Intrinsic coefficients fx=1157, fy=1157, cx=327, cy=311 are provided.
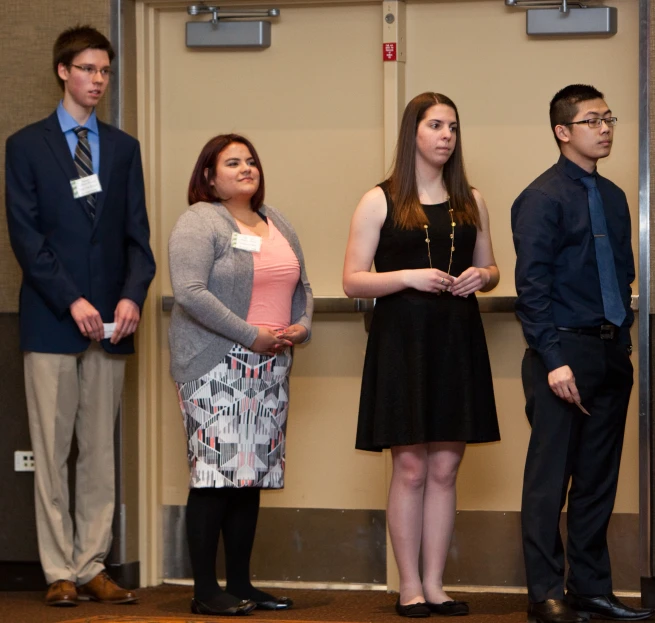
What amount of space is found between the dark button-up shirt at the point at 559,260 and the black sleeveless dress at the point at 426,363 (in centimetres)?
23

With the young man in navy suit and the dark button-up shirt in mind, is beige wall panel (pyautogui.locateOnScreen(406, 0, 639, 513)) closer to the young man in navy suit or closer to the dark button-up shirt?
the dark button-up shirt

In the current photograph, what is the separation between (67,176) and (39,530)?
4.08 feet

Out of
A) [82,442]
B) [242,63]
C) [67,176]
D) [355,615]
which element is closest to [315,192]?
[242,63]

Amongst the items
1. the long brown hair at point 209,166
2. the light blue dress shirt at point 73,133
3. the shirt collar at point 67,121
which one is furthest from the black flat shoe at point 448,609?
the shirt collar at point 67,121

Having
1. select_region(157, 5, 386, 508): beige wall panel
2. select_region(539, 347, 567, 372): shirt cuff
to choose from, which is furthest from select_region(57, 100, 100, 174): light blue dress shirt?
select_region(539, 347, 567, 372): shirt cuff

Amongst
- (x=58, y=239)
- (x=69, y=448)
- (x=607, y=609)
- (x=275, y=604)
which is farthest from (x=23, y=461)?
(x=607, y=609)

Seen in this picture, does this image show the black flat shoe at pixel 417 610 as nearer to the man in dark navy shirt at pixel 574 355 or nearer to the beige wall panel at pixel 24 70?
the man in dark navy shirt at pixel 574 355

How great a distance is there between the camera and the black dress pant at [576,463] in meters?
3.55

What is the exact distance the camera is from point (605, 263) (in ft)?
11.8

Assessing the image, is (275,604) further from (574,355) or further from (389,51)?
(389,51)

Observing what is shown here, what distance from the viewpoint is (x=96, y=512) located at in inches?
162

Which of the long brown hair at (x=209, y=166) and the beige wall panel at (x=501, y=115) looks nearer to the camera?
the long brown hair at (x=209, y=166)

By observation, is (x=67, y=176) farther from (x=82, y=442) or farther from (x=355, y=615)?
(x=355, y=615)

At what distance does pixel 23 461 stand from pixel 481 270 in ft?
6.19
